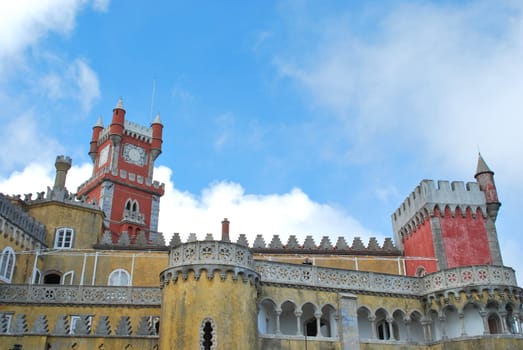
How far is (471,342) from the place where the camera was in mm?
28094

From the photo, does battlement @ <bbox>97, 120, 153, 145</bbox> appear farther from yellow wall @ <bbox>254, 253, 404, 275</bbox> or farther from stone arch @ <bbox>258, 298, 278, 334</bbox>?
stone arch @ <bbox>258, 298, 278, 334</bbox>

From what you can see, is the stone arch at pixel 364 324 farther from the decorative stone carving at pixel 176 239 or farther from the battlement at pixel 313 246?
the decorative stone carving at pixel 176 239

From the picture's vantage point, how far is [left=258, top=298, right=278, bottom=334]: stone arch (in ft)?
87.5

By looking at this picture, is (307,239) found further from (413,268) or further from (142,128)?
(142,128)

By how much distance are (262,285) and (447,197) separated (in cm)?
1690

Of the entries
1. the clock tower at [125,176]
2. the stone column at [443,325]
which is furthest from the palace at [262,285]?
the clock tower at [125,176]

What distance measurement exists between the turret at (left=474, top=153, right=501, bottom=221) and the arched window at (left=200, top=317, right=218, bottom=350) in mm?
22636

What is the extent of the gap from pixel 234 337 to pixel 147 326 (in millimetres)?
5902

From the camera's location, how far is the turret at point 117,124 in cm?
5903

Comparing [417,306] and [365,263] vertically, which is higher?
[365,263]

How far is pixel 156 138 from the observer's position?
206ft

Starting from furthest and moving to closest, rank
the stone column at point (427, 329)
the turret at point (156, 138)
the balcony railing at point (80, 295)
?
the turret at point (156, 138), the balcony railing at point (80, 295), the stone column at point (427, 329)

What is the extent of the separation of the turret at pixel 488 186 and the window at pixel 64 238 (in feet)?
96.9

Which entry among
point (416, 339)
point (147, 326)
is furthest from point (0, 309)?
point (416, 339)
